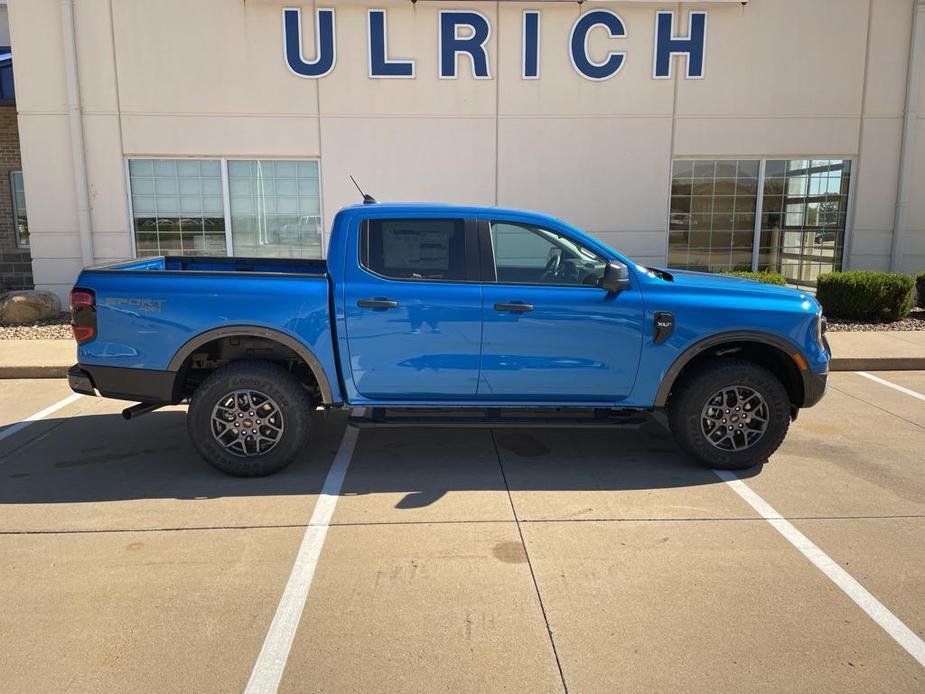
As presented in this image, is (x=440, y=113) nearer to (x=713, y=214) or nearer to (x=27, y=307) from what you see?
(x=713, y=214)

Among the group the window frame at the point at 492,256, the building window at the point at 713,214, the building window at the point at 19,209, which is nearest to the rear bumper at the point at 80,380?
the window frame at the point at 492,256

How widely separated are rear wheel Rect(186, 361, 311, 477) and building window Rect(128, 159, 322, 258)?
6.98m

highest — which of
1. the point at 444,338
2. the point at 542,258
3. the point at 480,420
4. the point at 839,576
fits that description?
the point at 542,258

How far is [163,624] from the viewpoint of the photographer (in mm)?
3125

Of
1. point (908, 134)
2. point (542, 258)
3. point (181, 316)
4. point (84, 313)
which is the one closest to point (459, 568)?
point (542, 258)

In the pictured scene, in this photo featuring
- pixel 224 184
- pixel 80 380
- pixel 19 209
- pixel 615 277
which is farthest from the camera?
pixel 19 209

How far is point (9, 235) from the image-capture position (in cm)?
1516

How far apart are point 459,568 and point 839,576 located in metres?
1.99

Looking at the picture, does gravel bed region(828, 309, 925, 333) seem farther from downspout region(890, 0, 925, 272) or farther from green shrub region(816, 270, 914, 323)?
downspout region(890, 0, 925, 272)

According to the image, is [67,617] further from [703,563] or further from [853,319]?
[853,319]

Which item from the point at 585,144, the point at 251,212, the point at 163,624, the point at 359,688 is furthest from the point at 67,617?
the point at 585,144

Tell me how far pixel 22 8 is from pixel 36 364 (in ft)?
20.5

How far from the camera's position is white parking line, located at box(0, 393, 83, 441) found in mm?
5969

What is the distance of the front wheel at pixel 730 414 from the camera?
487 centimetres
